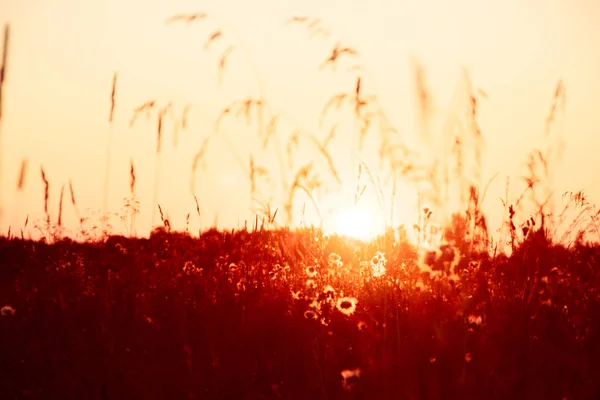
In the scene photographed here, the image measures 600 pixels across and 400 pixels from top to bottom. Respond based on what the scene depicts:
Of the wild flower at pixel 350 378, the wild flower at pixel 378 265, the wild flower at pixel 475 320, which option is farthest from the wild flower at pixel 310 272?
the wild flower at pixel 350 378

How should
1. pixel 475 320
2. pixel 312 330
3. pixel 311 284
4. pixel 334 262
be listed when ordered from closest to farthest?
pixel 475 320, pixel 312 330, pixel 311 284, pixel 334 262

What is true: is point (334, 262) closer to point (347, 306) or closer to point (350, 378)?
point (347, 306)

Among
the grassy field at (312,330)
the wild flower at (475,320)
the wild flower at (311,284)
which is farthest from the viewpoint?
the wild flower at (311,284)

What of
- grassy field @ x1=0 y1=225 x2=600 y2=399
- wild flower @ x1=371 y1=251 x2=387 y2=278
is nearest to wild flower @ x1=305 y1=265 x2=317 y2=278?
grassy field @ x1=0 y1=225 x2=600 y2=399

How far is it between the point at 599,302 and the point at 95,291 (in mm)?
3443

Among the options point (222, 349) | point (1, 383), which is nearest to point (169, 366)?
point (222, 349)

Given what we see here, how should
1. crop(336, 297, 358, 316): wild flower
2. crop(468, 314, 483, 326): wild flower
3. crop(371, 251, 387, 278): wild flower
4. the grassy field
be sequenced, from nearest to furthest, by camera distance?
the grassy field → crop(468, 314, 483, 326): wild flower → crop(336, 297, 358, 316): wild flower → crop(371, 251, 387, 278): wild flower

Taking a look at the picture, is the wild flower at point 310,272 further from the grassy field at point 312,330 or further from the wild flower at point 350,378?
the wild flower at point 350,378

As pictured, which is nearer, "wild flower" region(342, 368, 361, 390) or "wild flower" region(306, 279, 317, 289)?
"wild flower" region(342, 368, 361, 390)

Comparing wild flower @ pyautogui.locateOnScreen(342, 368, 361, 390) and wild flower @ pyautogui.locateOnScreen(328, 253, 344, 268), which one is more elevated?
wild flower @ pyautogui.locateOnScreen(328, 253, 344, 268)

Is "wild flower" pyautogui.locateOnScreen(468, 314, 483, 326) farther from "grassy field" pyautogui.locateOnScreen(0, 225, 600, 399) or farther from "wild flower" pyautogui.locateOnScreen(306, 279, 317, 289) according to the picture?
"wild flower" pyautogui.locateOnScreen(306, 279, 317, 289)

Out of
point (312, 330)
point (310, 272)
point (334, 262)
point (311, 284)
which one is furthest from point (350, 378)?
point (334, 262)

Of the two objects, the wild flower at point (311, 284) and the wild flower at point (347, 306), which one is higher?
the wild flower at point (311, 284)

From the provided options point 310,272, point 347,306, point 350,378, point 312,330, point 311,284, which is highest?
point 310,272
